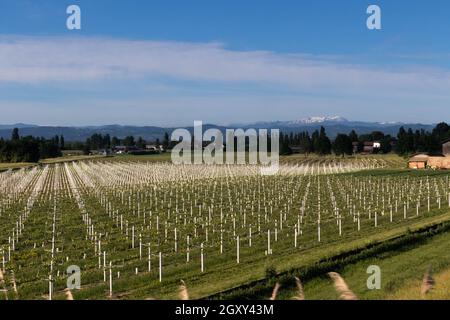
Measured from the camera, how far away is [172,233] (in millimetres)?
27250

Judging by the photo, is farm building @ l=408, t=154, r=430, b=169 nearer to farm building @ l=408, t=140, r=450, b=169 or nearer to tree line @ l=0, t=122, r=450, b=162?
farm building @ l=408, t=140, r=450, b=169

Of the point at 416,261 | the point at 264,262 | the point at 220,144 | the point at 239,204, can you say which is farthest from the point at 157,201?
the point at 220,144

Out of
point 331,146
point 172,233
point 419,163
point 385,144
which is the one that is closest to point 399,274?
point 172,233

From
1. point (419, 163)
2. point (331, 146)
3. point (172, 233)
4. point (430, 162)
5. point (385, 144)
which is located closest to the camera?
point (172, 233)

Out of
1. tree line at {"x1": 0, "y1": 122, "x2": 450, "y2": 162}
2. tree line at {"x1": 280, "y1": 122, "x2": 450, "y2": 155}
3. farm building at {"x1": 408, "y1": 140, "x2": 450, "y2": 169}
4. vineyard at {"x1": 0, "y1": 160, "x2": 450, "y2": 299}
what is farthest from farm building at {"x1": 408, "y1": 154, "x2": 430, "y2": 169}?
vineyard at {"x1": 0, "y1": 160, "x2": 450, "y2": 299}

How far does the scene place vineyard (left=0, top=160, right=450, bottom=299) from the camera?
16484 mm

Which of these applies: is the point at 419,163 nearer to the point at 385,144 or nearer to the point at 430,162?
the point at 430,162

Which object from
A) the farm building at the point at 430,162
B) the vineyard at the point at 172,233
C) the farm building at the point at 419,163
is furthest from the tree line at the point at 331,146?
the vineyard at the point at 172,233

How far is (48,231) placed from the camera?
2850cm

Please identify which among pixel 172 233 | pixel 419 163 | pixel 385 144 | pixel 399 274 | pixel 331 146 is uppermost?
pixel 385 144
